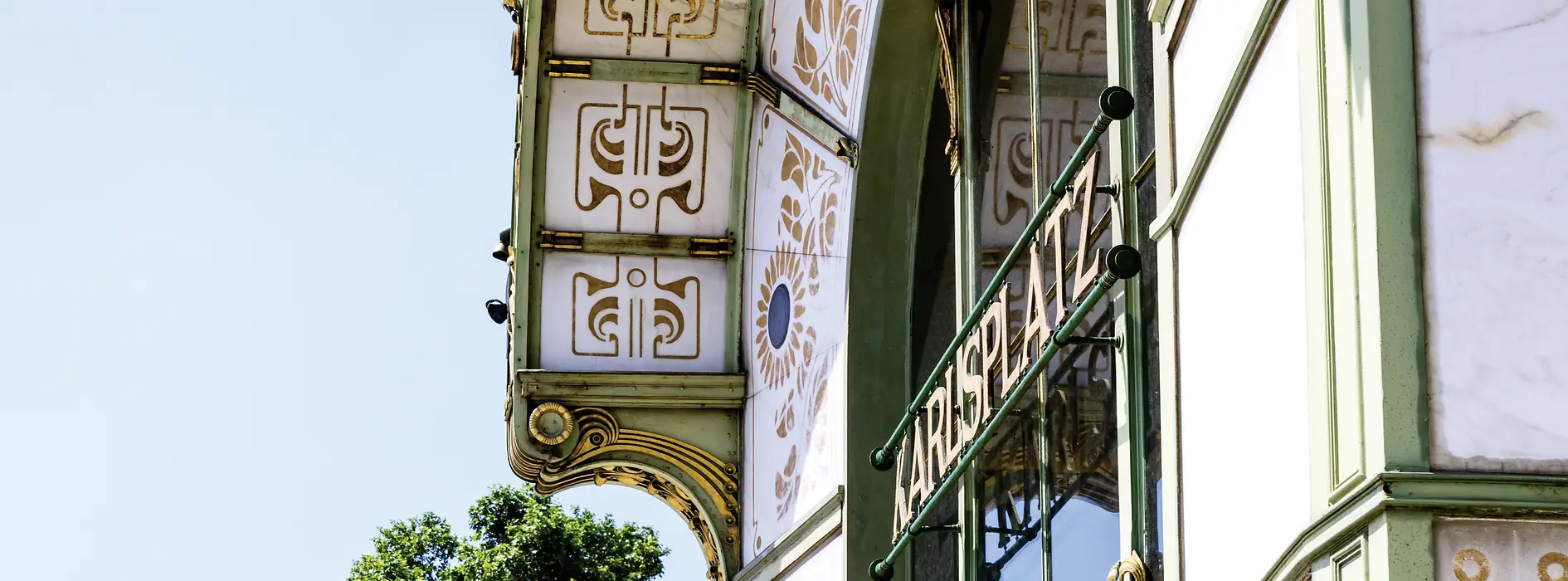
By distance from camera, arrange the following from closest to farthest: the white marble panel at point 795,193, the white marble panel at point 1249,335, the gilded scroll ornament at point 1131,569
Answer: the white marble panel at point 1249,335, the gilded scroll ornament at point 1131,569, the white marble panel at point 795,193

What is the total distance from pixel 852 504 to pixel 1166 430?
307 cm

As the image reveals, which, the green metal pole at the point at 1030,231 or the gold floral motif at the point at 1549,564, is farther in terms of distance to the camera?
the green metal pole at the point at 1030,231

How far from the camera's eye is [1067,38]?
5.21 m

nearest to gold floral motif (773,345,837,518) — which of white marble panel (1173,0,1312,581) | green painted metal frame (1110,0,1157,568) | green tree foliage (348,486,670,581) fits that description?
green painted metal frame (1110,0,1157,568)

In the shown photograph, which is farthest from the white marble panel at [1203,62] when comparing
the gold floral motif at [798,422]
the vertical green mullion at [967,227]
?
the gold floral motif at [798,422]

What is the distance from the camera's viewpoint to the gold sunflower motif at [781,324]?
7.65 meters

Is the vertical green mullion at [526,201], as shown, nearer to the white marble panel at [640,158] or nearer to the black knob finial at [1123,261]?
the white marble panel at [640,158]

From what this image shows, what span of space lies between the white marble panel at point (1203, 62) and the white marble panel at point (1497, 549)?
0.80m

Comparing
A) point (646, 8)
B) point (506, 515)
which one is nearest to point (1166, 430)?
point (646, 8)

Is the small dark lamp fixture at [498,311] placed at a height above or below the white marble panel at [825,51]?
Answer: below

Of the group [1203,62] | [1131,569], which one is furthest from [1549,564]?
[1131,569]

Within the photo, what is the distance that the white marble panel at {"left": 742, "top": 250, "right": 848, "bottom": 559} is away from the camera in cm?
698

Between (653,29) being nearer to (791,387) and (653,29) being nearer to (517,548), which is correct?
(791,387)

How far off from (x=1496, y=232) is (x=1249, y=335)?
606 millimetres
